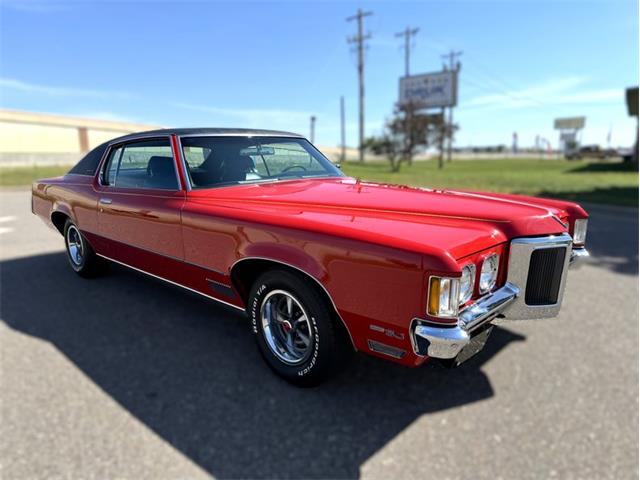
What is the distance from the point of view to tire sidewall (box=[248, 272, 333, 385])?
2.36 meters

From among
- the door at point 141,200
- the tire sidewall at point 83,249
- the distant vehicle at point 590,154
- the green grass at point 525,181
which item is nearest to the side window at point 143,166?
the door at point 141,200

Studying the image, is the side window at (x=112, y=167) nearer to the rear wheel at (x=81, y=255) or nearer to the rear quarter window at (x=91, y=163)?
the rear quarter window at (x=91, y=163)

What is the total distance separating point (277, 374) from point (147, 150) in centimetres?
225

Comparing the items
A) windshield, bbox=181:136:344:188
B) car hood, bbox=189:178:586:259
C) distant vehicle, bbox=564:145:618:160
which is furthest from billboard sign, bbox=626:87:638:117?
windshield, bbox=181:136:344:188

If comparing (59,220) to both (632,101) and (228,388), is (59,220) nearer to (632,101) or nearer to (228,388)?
(228,388)

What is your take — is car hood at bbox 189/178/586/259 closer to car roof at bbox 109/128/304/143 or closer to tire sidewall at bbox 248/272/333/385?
tire sidewall at bbox 248/272/333/385

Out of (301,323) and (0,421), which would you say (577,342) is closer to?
(301,323)

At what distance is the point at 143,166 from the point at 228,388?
2.11m

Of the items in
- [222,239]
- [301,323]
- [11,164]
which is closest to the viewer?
[301,323]

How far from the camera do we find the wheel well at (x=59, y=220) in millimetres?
4901

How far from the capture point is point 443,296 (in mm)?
1915

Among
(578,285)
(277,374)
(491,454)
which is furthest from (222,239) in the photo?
(578,285)

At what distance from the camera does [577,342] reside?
3.25 meters

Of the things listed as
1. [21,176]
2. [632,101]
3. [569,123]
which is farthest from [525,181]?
[569,123]
